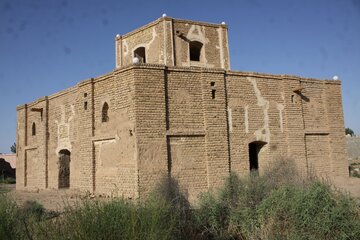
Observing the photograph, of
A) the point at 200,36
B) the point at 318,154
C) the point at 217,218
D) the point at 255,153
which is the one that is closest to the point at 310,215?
the point at 217,218

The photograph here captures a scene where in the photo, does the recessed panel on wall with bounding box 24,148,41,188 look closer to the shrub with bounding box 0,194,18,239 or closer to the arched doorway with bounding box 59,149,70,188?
the arched doorway with bounding box 59,149,70,188

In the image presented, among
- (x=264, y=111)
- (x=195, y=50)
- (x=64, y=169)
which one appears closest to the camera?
(x=264, y=111)

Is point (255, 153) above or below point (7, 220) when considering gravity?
above

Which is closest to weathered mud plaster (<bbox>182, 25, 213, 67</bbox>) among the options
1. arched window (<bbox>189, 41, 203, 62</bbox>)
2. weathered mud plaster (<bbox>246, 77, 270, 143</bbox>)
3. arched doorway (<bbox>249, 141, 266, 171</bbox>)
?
arched window (<bbox>189, 41, 203, 62</bbox>)

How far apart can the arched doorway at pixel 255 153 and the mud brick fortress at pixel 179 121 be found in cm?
6

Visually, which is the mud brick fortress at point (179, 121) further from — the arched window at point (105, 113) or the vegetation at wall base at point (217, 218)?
the vegetation at wall base at point (217, 218)

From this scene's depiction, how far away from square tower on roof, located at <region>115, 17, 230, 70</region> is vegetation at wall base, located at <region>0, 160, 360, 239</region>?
791 cm

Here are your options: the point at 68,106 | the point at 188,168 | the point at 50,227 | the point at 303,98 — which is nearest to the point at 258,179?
the point at 188,168

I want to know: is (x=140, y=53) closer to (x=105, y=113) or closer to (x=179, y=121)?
(x=105, y=113)

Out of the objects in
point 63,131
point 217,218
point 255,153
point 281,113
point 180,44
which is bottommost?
point 217,218

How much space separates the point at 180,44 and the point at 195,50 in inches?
58.6

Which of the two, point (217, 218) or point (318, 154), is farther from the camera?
point (318, 154)

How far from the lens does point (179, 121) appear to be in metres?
13.7

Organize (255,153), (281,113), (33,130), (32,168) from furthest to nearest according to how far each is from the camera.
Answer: (33,130) < (32,168) < (255,153) < (281,113)
